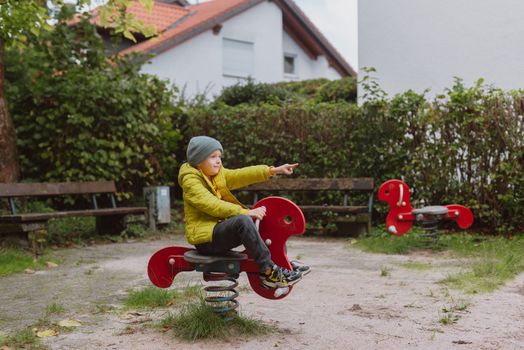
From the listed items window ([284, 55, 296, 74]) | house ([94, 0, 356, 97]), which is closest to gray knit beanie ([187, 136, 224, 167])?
house ([94, 0, 356, 97])

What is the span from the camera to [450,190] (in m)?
10.3

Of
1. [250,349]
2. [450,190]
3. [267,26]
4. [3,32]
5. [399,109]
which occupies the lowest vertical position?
[250,349]

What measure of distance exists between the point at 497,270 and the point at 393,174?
4081mm

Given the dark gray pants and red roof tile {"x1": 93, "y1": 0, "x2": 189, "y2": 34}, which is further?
red roof tile {"x1": 93, "y1": 0, "x2": 189, "y2": 34}

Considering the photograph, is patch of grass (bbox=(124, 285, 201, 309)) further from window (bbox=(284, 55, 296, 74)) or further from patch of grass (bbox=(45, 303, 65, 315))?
window (bbox=(284, 55, 296, 74))

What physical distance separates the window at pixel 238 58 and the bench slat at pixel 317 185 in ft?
53.7

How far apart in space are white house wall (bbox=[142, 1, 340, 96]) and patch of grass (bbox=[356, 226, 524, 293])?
A: 53.5 ft

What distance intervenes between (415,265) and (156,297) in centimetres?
338

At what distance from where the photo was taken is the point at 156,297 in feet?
18.8

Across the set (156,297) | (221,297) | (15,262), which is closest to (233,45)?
(15,262)

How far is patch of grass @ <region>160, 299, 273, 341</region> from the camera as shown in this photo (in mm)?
4543

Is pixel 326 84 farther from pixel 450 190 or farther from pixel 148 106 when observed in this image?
pixel 450 190

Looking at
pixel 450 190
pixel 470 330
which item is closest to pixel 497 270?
pixel 470 330

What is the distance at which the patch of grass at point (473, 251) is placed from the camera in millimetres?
6559
